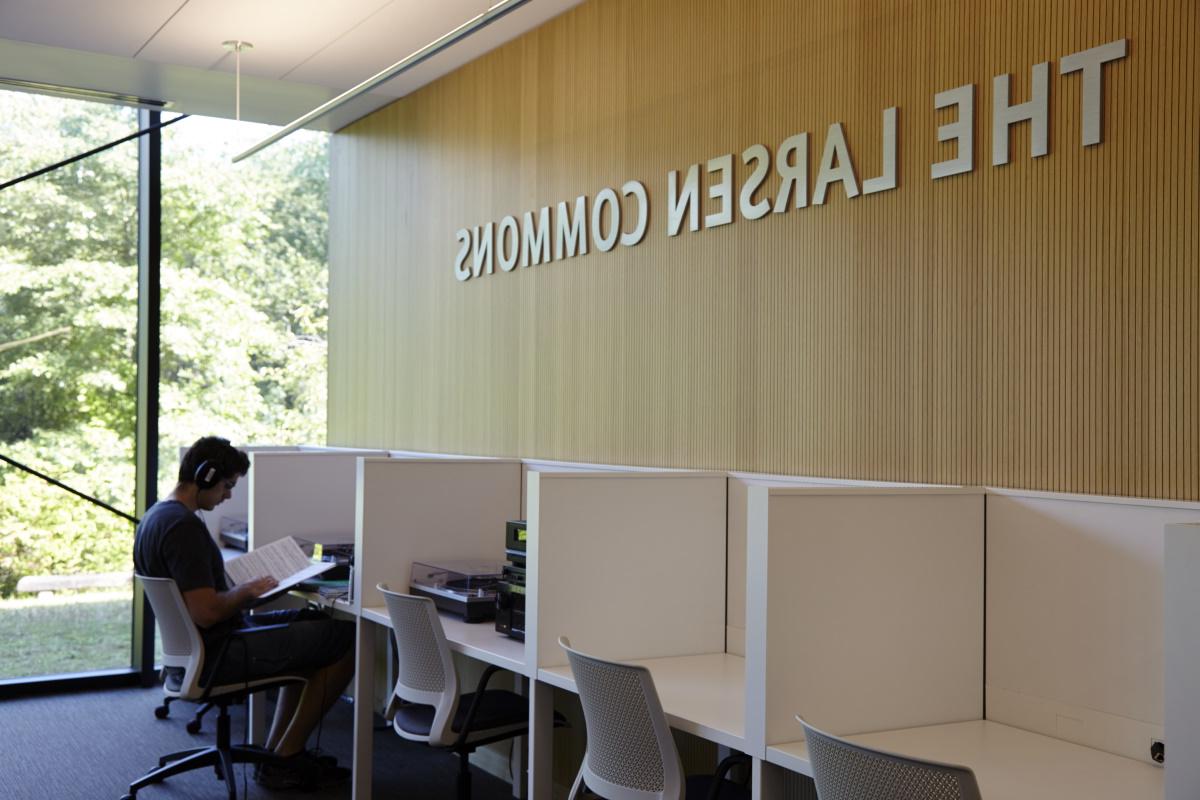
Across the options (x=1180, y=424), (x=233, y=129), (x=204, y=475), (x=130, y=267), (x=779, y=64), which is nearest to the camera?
(x=1180, y=424)

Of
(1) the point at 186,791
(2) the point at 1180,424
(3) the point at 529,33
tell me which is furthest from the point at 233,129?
(2) the point at 1180,424

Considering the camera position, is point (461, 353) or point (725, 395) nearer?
point (725, 395)

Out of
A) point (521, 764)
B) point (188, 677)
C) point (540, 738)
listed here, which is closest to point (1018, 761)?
point (540, 738)

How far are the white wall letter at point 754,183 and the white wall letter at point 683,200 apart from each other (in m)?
0.22

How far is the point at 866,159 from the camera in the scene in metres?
3.29

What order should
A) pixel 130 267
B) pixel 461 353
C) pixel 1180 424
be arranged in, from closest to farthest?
pixel 1180 424 → pixel 461 353 → pixel 130 267

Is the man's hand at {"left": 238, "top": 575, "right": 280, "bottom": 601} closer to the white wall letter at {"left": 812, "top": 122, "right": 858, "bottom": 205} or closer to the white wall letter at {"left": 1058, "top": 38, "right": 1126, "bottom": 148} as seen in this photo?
the white wall letter at {"left": 812, "top": 122, "right": 858, "bottom": 205}

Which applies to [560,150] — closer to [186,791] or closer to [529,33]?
[529,33]

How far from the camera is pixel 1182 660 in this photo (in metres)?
1.85

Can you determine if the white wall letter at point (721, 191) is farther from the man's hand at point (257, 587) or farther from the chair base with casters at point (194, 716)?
the chair base with casters at point (194, 716)

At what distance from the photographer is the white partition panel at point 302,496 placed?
5.12 metres

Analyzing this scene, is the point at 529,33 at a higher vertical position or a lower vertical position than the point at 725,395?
higher

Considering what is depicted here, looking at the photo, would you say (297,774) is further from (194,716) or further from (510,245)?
(510,245)

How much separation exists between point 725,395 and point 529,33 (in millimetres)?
2099
